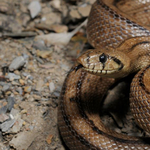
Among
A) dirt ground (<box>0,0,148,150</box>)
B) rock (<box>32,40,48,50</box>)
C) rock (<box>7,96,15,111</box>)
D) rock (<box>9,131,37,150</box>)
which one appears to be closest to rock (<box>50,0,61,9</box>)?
dirt ground (<box>0,0,148,150</box>)

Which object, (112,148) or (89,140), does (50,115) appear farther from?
(112,148)

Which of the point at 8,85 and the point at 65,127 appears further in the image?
the point at 8,85

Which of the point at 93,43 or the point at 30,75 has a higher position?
the point at 93,43

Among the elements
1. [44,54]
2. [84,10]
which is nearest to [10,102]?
[44,54]

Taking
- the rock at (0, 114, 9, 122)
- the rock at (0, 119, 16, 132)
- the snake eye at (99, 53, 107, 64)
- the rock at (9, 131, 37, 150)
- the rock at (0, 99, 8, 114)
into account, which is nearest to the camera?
the snake eye at (99, 53, 107, 64)

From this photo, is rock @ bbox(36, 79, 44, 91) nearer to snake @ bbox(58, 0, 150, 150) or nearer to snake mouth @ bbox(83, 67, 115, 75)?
snake @ bbox(58, 0, 150, 150)

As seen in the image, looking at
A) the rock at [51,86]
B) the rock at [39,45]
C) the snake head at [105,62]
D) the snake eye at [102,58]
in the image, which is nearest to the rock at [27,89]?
the rock at [51,86]

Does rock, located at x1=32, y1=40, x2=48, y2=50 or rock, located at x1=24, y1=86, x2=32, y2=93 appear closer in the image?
rock, located at x1=24, y1=86, x2=32, y2=93

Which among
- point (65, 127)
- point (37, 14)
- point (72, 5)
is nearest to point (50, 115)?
point (65, 127)
